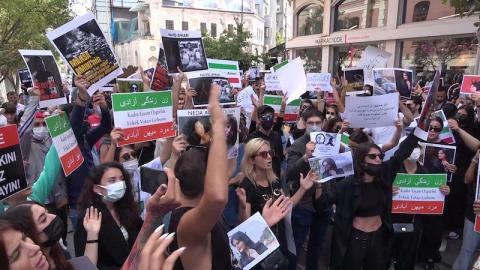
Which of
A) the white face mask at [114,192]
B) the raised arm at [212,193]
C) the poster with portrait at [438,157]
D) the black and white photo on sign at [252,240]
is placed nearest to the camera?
the raised arm at [212,193]

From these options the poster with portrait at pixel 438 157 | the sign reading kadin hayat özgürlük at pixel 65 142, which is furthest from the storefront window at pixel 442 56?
the sign reading kadin hayat özgürlük at pixel 65 142

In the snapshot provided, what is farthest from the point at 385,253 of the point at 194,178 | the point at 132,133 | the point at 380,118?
the point at 132,133

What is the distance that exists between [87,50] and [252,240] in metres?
2.68

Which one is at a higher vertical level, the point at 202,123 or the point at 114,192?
the point at 202,123

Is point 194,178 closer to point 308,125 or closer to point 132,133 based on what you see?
point 132,133

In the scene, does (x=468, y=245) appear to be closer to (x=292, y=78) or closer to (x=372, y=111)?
(x=372, y=111)

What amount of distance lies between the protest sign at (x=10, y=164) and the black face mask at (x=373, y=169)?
9.52 feet

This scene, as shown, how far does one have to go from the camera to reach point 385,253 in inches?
147

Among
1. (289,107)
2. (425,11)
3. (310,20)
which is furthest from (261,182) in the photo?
(310,20)

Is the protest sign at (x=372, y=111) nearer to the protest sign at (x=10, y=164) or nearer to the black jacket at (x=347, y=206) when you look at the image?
the black jacket at (x=347, y=206)

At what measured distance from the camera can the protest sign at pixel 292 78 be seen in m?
6.02

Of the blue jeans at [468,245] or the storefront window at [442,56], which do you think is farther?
the storefront window at [442,56]

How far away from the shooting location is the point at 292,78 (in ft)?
20.0

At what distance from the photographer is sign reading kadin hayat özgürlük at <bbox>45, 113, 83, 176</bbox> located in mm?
3556
